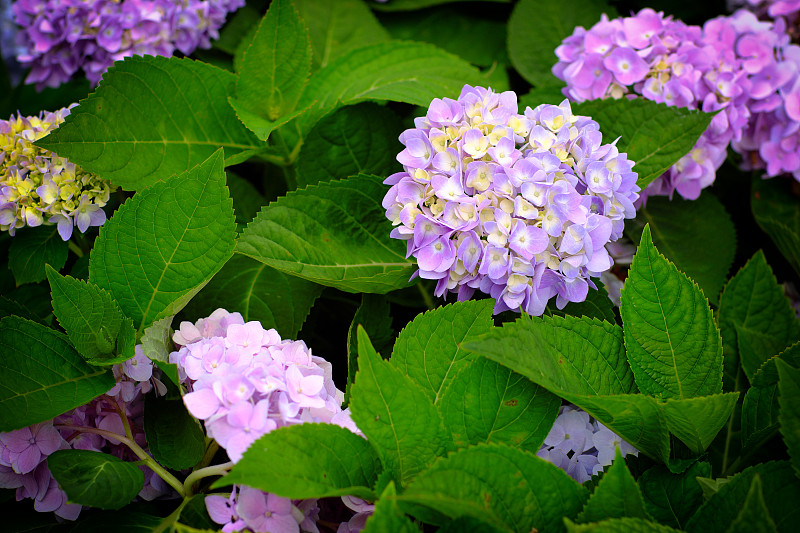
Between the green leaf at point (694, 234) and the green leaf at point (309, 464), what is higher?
the green leaf at point (309, 464)

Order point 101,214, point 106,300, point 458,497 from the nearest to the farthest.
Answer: point 458,497 < point 106,300 < point 101,214

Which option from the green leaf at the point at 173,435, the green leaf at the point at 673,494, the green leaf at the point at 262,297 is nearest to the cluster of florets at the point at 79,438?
the green leaf at the point at 173,435

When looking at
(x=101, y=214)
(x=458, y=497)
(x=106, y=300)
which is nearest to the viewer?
(x=458, y=497)

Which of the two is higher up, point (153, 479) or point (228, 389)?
point (228, 389)

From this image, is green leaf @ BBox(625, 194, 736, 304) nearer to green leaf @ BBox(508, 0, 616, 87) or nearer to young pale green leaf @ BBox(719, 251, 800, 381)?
young pale green leaf @ BBox(719, 251, 800, 381)

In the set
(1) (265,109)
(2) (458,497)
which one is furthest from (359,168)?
(2) (458,497)

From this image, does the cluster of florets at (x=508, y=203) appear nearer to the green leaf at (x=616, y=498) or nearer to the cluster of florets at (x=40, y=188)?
the green leaf at (x=616, y=498)

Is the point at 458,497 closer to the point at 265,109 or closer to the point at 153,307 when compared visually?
the point at 153,307
